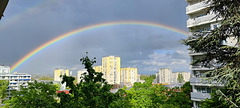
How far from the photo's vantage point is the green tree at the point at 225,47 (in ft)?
14.6

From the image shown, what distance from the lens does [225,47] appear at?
4.64 m

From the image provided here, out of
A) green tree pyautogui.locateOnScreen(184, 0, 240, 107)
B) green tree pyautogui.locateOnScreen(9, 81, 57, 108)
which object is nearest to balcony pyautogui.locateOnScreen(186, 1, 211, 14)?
green tree pyautogui.locateOnScreen(184, 0, 240, 107)

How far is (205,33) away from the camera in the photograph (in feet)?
17.8

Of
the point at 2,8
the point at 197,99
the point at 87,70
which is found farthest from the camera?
the point at 197,99

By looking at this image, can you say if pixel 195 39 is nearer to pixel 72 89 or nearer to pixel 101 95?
pixel 101 95

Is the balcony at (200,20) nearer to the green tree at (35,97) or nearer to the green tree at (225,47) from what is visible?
the green tree at (225,47)

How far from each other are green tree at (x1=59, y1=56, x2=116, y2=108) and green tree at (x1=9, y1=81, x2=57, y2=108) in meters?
1.24

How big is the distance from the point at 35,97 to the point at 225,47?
6280 mm

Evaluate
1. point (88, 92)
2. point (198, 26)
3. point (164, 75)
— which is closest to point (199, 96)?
point (198, 26)

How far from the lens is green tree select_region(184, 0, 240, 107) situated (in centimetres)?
444

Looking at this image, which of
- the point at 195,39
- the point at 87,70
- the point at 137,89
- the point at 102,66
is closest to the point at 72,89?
the point at 87,70

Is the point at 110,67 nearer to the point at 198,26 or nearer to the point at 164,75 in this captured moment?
the point at 164,75

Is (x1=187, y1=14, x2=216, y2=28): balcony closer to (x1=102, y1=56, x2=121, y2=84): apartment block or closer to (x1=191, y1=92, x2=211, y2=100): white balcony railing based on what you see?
(x1=191, y1=92, x2=211, y2=100): white balcony railing

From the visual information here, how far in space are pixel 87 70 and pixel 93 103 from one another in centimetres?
88
